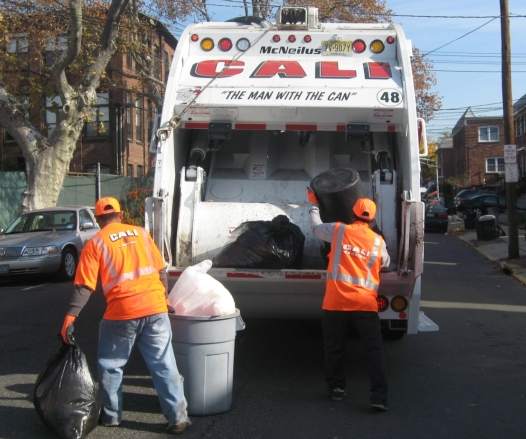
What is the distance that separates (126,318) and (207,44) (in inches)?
124

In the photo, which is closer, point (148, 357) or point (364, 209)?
A: point (148, 357)

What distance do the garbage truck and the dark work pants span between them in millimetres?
446

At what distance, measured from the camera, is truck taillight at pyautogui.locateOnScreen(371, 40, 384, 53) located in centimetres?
Result: 587

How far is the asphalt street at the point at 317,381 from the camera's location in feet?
13.2

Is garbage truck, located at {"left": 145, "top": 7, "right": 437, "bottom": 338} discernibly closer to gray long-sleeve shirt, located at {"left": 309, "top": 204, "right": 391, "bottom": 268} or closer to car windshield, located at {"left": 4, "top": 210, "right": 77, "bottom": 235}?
gray long-sleeve shirt, located at {"left": 309, "top": 204, "right": 391, "bottom": 268}

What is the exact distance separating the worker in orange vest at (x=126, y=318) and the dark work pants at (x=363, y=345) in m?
1.16

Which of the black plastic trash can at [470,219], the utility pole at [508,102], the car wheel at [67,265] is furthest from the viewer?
the black plastic trash can at [470,219]

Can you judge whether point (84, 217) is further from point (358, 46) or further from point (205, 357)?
point (205, 357)

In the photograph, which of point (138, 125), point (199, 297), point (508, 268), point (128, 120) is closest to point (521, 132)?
point (138, 125)

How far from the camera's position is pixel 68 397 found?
372 centimetres

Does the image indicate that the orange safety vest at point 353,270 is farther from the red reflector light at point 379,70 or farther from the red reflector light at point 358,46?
the red reflector light at point 358,46

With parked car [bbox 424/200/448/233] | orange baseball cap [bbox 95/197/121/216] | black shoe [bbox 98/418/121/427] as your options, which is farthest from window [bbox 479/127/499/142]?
black shoe [bbox 98/418/121/427]

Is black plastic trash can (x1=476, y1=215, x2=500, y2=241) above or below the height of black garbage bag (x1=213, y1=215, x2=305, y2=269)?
below

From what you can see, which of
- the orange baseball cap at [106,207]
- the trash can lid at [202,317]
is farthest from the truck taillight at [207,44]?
the trash can lid at [202,317]
